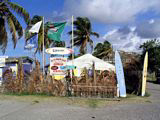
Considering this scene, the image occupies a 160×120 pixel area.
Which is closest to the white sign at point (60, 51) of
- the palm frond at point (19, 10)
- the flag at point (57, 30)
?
the flag at point (57, 30)

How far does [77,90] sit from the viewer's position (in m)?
12.5

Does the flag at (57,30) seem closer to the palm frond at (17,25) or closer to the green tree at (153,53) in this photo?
the palm frond at (17,25)

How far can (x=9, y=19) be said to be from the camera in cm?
1684

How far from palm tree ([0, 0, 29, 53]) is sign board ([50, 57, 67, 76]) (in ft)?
16.5

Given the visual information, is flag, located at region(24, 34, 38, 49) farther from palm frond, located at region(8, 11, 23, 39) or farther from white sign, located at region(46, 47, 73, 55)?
palm frond, located at region(8, 11, 23, 39)

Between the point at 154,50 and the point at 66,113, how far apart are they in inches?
1288

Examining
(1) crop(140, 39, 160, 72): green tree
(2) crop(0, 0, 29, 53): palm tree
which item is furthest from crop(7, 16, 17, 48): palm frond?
(1) crop(140, 39, 160, 72): green tree

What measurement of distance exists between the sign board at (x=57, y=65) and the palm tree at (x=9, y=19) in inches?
198

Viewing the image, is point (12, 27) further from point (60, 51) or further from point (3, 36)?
point (60, 51)

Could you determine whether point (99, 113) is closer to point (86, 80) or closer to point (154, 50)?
point (86, 80)

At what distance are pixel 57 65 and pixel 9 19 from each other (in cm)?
668

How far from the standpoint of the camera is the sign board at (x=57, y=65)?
1342 centimetres

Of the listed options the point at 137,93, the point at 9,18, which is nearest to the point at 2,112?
the point at 137,93

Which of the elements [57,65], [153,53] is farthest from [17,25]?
[153,53]
